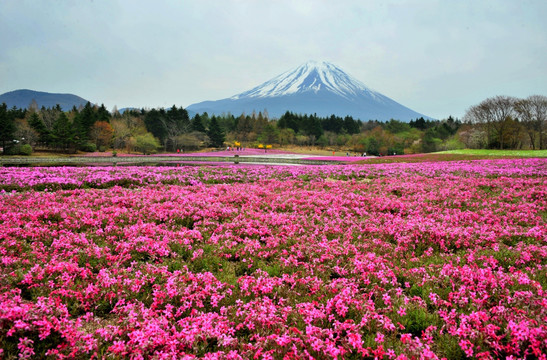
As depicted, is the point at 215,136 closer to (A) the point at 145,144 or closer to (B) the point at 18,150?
(A) the point at 145,144

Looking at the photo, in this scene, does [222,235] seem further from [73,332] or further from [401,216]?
[401,216]

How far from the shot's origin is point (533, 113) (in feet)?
226

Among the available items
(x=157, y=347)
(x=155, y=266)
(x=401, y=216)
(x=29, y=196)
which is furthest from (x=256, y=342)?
(x=29, y=196)

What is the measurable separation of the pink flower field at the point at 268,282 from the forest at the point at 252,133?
75872 mm

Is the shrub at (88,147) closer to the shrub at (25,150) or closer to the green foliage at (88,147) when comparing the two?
the green foliage at (88,147)

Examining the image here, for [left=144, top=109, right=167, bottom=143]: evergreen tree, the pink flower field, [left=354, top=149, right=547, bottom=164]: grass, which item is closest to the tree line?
[left=354, top=149, right=547, bottom=164]: grass

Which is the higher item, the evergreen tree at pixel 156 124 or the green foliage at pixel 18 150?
the evergreen tree at pixel 156 124

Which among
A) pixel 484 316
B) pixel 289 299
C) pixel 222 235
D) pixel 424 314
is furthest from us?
pixel 222 235

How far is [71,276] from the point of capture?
509 cm

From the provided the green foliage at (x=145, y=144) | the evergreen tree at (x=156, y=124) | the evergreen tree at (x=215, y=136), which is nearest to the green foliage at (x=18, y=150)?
the green foliage at (x=145, y=144)

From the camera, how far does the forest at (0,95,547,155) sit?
68.7 metres

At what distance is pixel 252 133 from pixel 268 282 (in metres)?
125

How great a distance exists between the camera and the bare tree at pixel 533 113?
222 ft

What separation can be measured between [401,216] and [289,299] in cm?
695
